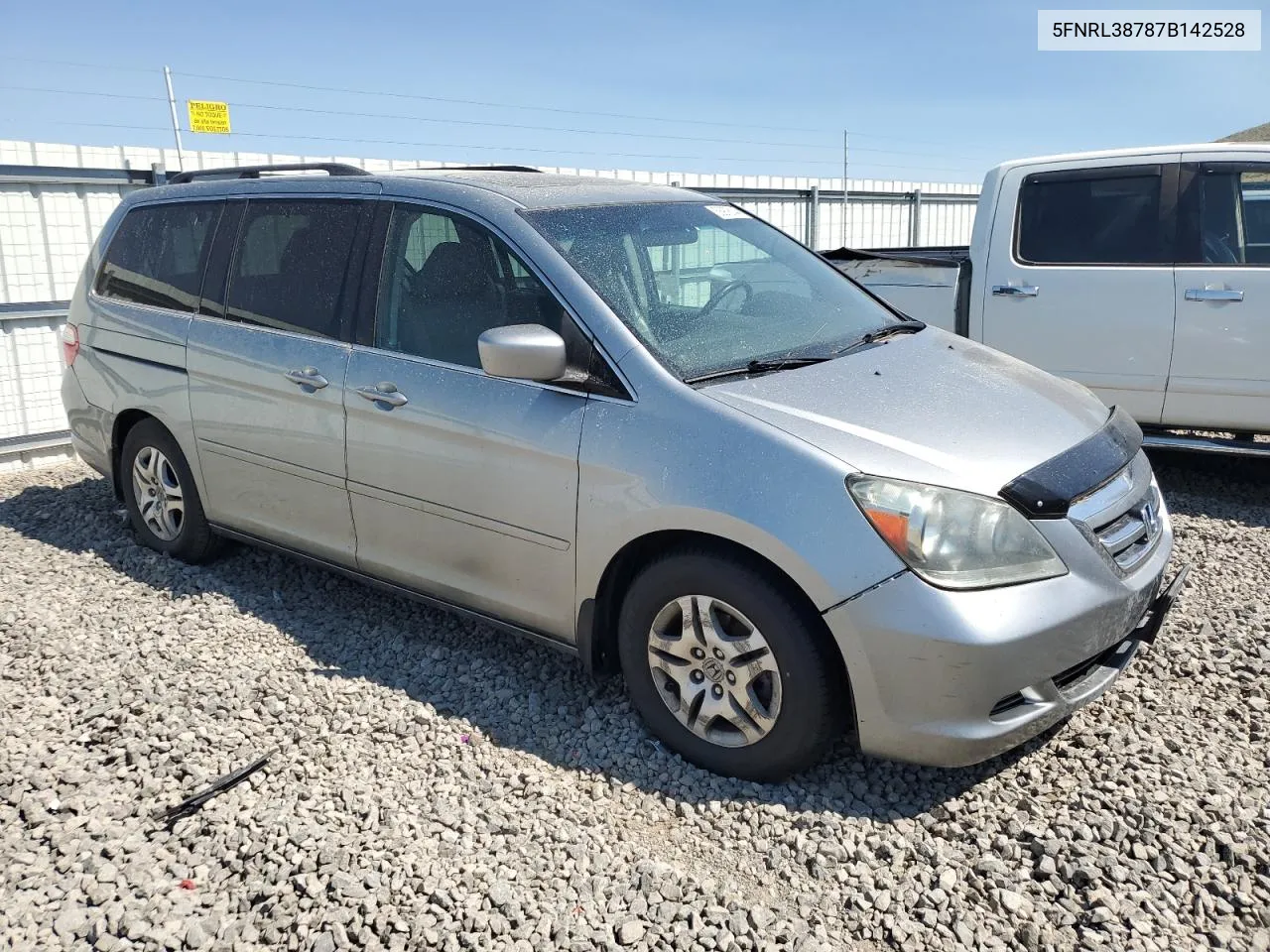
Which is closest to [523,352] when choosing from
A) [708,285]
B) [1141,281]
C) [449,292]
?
[449,292]

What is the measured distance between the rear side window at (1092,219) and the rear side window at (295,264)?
4.24 metres

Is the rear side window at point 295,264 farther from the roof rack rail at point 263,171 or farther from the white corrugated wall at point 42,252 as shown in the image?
the white corrugated wall at point 42,252

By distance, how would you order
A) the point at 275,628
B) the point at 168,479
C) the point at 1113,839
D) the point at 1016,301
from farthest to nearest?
the point at 1016,301 < the point at 168,479 < the point at 275,628 < the point at 1113,839

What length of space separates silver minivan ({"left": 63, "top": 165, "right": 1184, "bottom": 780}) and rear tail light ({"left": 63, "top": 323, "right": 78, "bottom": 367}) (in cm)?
82

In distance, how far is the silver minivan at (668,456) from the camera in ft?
9.45

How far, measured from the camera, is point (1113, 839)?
114 inches

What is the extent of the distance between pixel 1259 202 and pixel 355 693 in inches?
221

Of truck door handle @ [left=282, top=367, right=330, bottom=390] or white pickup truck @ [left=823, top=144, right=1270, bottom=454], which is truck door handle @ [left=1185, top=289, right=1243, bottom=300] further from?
truck door handle @ [left=282, top=367, right=330, bottom=390]

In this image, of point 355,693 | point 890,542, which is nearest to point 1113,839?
point 890,542

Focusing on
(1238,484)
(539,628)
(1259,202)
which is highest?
(1259,202)

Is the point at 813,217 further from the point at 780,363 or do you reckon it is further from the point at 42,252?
the point at 780,363

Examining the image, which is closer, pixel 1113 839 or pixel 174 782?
pixel 1113 839

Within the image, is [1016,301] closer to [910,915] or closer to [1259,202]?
[1259,202]

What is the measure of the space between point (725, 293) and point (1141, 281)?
3.26 m
